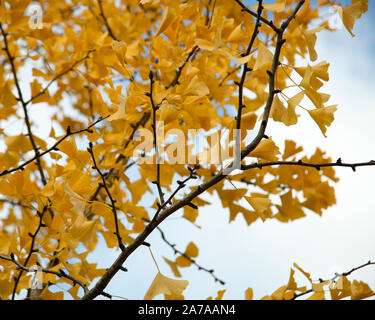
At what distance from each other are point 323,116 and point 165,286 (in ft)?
1.45

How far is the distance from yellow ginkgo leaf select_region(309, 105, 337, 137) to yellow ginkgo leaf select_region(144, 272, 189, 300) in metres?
0.39

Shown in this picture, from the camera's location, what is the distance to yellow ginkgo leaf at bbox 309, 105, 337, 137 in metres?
0.64

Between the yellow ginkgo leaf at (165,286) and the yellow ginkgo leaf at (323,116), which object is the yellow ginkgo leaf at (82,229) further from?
the yellow ginkgo leaf at (323,116)

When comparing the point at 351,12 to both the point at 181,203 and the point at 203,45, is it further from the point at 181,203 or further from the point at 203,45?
the point at 181,203

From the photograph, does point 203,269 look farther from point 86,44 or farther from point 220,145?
point 86,44

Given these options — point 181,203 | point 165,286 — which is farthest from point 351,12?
point 165,286

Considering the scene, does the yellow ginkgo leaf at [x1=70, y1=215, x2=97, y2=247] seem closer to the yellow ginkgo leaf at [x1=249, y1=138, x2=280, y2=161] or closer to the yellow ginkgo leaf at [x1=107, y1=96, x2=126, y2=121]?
the yellow ginkgo leaf at [x1=107, y1=96, x2=126, y2=121]

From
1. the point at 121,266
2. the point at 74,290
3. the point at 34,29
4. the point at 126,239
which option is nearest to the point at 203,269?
the point at 126,239

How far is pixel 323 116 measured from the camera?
649mm

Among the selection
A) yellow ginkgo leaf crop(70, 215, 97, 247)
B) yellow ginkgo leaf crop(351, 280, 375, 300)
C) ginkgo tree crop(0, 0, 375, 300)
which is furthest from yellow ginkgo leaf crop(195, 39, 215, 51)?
yellow ginkgo leaf crop(351, 280, 375, 300)

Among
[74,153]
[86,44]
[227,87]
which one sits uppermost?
[86,44]

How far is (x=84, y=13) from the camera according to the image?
6.23ft
